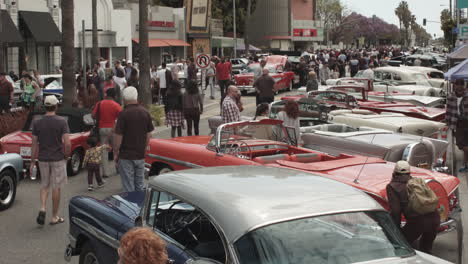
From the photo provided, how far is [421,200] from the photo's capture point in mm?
6887

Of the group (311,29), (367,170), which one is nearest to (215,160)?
(367,170)

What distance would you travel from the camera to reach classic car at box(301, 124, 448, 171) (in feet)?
33.6

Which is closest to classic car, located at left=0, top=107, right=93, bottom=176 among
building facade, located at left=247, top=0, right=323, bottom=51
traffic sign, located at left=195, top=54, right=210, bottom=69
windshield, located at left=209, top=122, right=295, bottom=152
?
windshield, located at left=209, top=122, right=295, bottom=152

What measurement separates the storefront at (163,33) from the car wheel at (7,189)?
39.1 m

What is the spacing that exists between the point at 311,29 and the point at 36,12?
60426 mm

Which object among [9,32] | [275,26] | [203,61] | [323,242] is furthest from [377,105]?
[275,26]

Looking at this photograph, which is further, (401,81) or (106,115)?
(401,81)

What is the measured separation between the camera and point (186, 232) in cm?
557

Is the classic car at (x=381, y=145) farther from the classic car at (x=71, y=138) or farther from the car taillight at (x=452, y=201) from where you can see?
the classic car at (x=71, y=138)

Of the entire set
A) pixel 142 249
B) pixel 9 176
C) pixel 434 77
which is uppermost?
pixel 434 77

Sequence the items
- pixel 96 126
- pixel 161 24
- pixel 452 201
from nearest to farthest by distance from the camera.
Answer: pixel 452 201
pixel 96 126
pixel 161 24

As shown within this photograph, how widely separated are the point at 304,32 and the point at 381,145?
8066 cm

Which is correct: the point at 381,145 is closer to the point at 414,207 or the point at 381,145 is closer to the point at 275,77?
the point at 414,207

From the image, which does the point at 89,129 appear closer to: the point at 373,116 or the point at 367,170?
the point at 373,116
